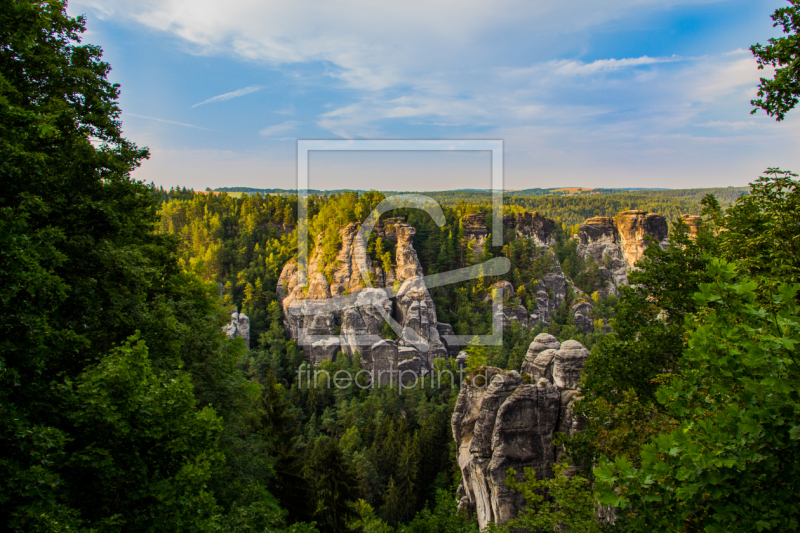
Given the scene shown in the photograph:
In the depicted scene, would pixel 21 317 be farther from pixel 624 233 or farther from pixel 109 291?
pixel 624 233

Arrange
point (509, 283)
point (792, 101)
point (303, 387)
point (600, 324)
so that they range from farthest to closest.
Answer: point (509, 283)
point (600, 324)
point (303, 387)
point (792, 101)

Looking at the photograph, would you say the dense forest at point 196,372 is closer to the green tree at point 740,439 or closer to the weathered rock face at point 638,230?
the green tree at point 740,439

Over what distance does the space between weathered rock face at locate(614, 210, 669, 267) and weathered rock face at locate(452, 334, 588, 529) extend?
6079 centimetres

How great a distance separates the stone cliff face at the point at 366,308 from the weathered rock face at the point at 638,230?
129ft

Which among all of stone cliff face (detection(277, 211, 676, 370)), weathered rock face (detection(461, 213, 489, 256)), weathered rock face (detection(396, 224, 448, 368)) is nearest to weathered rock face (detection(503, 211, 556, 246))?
stone cliff face (detection(277, 211, 676, 370))

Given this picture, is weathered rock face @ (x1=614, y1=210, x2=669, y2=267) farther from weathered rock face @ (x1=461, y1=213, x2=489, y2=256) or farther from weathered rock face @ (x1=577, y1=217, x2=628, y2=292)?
weathered rock face @ (x1=461, y1=213, x2=489, y2=256)

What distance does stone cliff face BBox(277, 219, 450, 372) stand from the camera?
5025cm

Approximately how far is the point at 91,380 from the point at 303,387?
141 feet

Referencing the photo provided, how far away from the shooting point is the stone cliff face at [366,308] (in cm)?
5025

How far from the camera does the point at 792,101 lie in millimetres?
7250

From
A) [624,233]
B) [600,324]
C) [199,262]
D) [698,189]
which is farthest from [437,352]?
[698,189]

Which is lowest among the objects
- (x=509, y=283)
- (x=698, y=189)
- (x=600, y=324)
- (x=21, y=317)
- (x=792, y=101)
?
(x=600, y=324)

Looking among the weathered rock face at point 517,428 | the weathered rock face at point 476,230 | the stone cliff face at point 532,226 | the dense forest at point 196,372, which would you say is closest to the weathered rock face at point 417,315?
the weathered rock face at point 476,230

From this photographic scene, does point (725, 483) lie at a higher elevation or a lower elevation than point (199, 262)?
lower
